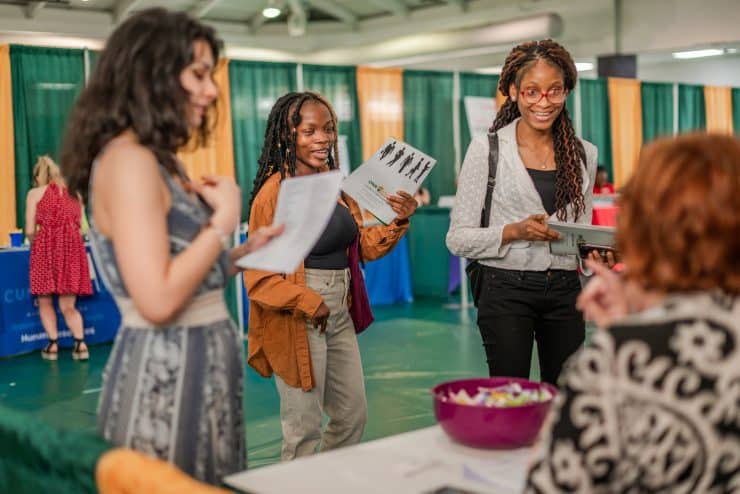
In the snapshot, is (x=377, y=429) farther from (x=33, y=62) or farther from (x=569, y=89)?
(x=33, y=62)

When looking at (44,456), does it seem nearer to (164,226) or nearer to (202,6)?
(164,226)

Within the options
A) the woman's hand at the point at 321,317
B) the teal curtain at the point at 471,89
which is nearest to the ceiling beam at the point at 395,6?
the teal curtain at the point at 471,89

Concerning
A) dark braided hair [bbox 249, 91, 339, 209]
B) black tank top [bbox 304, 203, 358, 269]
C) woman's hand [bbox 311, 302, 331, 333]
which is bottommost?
woman's hand [bbox 311, 302, 331, 333]

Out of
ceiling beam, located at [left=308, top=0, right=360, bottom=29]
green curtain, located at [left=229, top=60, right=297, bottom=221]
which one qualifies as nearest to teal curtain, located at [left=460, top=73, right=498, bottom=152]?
green curtain, located at [left=229, top=60, right=297, bottom=221]

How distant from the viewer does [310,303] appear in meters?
2.68

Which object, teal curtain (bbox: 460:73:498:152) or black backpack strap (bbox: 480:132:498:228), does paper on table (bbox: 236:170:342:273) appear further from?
teal curtain (bbox: 460:73:498:152)

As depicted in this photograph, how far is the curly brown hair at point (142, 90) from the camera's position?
1.59 metres

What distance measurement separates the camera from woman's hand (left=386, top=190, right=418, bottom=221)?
3.00 meters

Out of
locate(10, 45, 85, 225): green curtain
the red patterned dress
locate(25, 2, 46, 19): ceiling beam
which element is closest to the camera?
the red patterned dress

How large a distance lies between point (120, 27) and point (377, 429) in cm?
316

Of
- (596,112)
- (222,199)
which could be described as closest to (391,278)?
(596,112)

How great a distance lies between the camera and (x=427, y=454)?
5.53 ft

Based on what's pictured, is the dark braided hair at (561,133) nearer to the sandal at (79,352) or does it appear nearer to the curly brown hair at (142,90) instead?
the curly brown hair at (142,90)

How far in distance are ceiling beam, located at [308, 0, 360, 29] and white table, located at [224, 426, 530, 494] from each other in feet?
42.8
